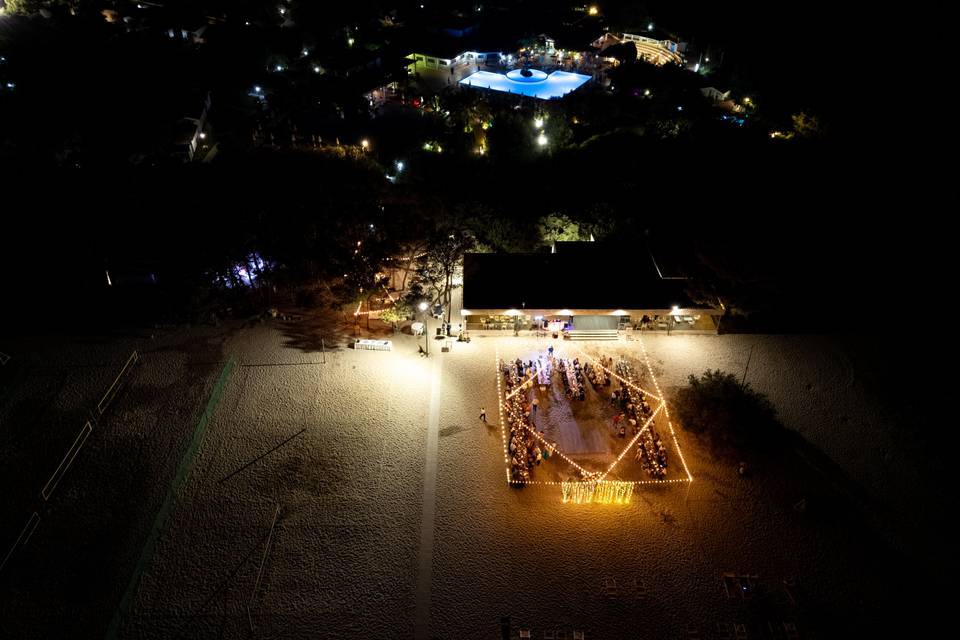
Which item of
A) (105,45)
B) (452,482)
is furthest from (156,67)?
(452,482)

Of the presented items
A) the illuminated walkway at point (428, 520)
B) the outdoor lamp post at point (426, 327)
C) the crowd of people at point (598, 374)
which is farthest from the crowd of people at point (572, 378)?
the outdoor lamp post at point (426, 327)

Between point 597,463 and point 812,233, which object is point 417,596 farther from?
point 812,233

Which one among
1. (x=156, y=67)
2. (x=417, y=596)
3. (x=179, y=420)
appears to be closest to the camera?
(x=417, y=596)

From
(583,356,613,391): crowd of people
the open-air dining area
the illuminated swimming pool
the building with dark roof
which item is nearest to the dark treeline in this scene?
the building with dark roof

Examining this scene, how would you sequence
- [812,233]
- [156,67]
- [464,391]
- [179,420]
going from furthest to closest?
[156,67] < [812,233] < [464,391] < [179,420]

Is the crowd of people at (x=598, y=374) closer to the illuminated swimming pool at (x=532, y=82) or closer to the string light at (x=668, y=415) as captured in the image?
the string light at (x=668, y=415)

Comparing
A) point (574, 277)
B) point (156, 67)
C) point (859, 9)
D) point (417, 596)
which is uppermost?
point (859, 9)
